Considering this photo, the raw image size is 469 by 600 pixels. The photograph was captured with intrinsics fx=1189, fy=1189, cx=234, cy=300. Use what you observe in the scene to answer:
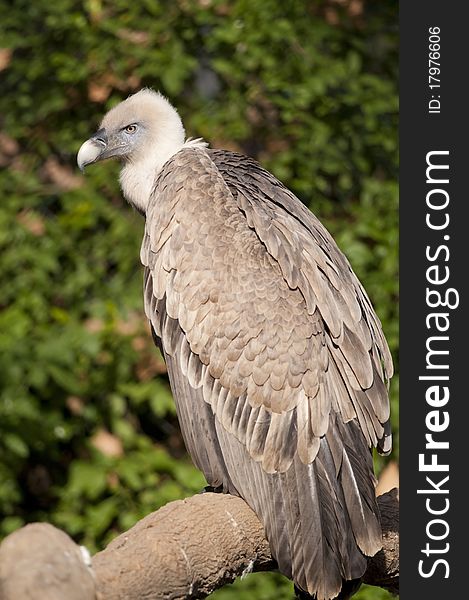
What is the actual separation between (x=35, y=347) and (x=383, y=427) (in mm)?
2555

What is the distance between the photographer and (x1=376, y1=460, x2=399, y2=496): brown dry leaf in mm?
5727

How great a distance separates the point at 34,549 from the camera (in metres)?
2.57

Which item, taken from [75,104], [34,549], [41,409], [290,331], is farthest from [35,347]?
[34,549]

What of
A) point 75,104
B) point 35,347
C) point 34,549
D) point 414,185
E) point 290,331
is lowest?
point 34,549

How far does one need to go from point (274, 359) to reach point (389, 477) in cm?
245

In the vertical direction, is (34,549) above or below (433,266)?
below

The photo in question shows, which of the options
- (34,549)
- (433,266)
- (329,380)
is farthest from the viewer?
(433,266)

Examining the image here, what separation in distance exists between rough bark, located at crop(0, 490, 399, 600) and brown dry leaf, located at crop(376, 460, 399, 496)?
1898mm

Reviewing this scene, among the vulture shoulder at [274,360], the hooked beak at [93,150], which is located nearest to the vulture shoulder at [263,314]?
the vulture shoulder at [274,360]

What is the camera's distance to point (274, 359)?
3512 millimetres

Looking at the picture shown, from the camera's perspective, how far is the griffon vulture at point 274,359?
3391 millimetres

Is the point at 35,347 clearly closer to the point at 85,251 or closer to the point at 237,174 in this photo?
the point at 85,251

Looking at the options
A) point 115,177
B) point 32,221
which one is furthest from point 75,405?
point 115,177

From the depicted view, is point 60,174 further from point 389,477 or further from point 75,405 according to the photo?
point 389,477
